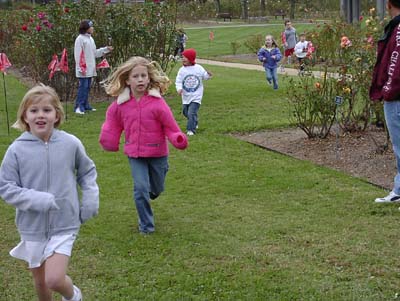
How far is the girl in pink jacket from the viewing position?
607cm

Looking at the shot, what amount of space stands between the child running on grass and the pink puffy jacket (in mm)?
1783

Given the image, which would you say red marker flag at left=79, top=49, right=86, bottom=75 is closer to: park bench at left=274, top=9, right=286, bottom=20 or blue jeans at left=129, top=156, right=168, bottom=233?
blue jeans at left=129, top=156, right=168, bottom=233

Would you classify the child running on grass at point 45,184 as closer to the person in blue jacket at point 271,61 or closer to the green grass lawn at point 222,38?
the person in blue jacket at point 271,61

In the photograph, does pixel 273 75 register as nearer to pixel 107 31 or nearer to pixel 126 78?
pixel 107 31

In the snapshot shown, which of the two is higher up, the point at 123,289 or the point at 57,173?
the point at 57,173

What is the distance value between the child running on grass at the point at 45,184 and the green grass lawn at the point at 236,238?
2.73 ft

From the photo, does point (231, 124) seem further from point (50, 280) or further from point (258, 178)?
point (50, 280)

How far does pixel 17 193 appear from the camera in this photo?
4.12m

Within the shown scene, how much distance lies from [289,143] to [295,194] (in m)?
2.88

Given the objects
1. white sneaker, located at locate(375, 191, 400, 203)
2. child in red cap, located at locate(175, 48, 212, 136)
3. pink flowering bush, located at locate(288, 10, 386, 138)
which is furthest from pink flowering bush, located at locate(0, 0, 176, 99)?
white sneaker, located at locate(375, 191, 400, 203)

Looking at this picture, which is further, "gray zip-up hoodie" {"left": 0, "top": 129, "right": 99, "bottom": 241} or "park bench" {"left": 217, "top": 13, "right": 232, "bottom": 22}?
"park bench" {"left": 217, "top": 13, "right": 232, "bottom": 22}

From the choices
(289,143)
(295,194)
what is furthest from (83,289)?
(289,143)

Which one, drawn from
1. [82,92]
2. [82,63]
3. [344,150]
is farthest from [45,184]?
[82,92]

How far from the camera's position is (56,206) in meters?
4.12
